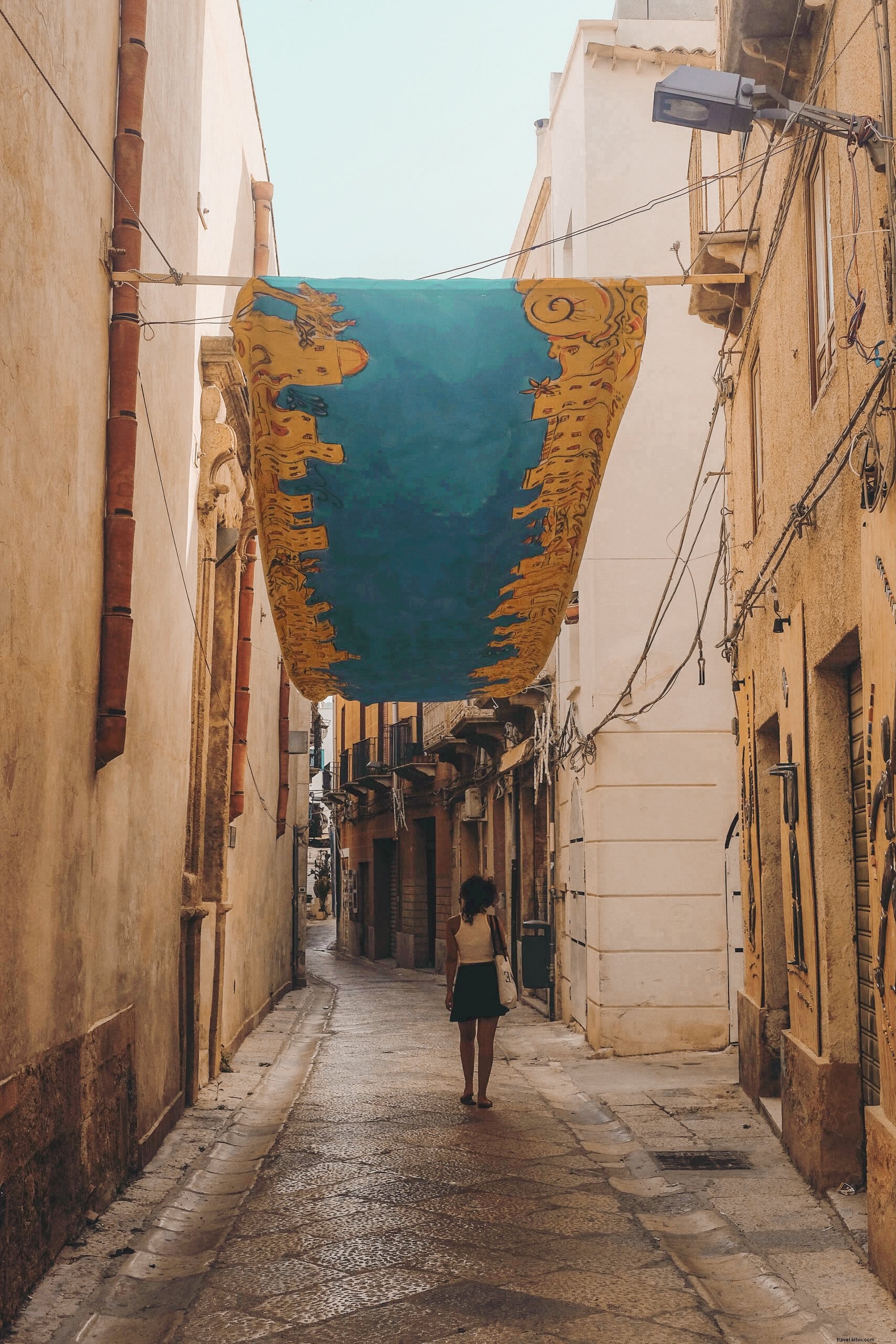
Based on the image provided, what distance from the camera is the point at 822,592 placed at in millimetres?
6176

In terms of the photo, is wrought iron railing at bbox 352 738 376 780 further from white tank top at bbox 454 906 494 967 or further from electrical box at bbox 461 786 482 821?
white tank top at bbox 454 906 494 967

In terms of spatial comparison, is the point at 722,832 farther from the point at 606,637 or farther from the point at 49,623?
the point at 49,623

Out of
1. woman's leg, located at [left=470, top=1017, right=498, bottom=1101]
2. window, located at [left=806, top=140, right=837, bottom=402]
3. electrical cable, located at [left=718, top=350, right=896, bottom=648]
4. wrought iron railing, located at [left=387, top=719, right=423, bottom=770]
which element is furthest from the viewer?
wrought iron railing, located at [left=387, top=719, right=423, bottom=770]

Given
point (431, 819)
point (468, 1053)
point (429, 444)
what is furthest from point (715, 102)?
point (431, 819)

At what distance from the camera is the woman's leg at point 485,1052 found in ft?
28.2

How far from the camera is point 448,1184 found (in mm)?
6312

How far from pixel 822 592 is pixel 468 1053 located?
4.34 m

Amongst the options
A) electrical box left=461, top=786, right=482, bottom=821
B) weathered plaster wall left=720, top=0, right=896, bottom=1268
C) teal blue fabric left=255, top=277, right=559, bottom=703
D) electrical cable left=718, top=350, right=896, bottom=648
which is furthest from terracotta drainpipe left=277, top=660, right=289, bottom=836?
weathered plaster wall left=720, top=0, right=896, bottom=1268

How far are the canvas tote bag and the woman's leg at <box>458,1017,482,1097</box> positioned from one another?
0.95ft

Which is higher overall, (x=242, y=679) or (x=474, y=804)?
(x=242, y=679)

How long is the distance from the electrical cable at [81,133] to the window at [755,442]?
3998mm

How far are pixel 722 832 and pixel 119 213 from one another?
8.15 metres

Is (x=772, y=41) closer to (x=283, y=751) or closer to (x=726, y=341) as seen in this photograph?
(x=726, y=341)

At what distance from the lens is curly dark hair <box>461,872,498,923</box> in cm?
891
